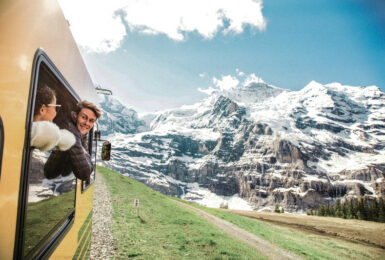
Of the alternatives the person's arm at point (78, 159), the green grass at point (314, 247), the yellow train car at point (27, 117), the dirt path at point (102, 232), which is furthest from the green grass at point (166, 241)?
the yellow train car at point (27, 117)

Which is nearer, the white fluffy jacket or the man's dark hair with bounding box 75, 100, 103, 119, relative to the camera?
the white fluffy jacket

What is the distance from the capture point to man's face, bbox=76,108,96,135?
Answer: 2.93m

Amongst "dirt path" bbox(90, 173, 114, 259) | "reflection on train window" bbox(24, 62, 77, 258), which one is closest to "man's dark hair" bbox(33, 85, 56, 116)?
"reflection on train window" bbox(24, 62, 77, 258)

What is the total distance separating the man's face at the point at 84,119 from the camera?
2.93 metres

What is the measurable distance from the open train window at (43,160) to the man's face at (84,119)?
0.29 m

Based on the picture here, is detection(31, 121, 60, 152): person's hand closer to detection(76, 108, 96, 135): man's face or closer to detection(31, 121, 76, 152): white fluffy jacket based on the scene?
detection(31, 121, 76, 152): white fluffy jacket

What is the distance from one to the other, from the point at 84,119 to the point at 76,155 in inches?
21.4

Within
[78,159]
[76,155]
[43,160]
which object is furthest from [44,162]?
[78,159]

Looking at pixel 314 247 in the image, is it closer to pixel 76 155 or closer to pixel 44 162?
pixel 76 155

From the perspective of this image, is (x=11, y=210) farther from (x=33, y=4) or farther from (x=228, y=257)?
(x=228, y=257)

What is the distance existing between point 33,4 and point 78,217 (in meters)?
3.25

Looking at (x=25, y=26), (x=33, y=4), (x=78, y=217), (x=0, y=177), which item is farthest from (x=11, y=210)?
(x=78, y=217)

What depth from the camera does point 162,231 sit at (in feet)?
44.6

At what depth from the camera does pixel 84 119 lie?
3074 mm
